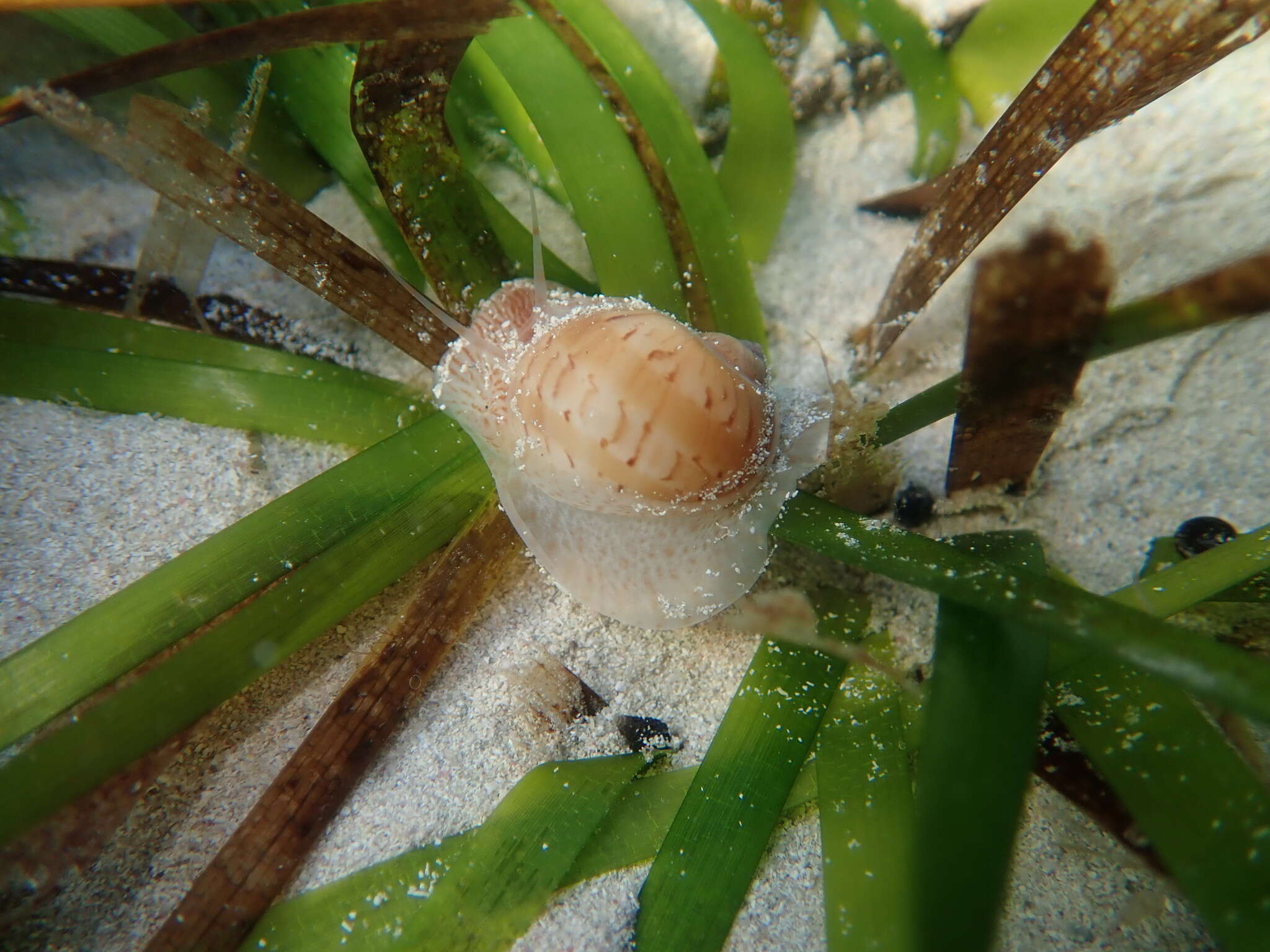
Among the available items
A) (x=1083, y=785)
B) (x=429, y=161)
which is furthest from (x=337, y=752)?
(x=1083, y=785)

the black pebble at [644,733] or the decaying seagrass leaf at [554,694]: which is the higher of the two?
the decaying seagrass leaf at [554,694]

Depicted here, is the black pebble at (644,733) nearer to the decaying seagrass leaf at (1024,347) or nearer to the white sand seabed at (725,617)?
the white sand seabed at (725,617)

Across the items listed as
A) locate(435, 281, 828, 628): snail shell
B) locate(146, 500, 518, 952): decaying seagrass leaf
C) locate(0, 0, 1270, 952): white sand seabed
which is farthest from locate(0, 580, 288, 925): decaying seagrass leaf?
locate(435, 281, 828, 628): snail shell

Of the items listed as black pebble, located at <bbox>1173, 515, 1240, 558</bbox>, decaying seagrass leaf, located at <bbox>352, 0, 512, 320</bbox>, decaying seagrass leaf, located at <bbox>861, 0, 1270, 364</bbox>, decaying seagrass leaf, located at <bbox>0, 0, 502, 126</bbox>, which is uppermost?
decaying seagrass leaf, located at <bbox>0, 0, 502, 126</bbox>

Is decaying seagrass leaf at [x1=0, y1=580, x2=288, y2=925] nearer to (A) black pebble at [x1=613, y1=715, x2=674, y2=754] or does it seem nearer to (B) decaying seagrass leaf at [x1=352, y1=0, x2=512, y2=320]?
(A) black pebble at [x1=613, y1=715, x2=674, y2=754]

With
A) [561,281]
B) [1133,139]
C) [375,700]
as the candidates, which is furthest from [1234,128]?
[375,700]

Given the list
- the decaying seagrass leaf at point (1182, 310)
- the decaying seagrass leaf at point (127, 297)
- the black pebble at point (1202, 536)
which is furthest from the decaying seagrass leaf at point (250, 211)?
the black pebble at point (1202, 536)
